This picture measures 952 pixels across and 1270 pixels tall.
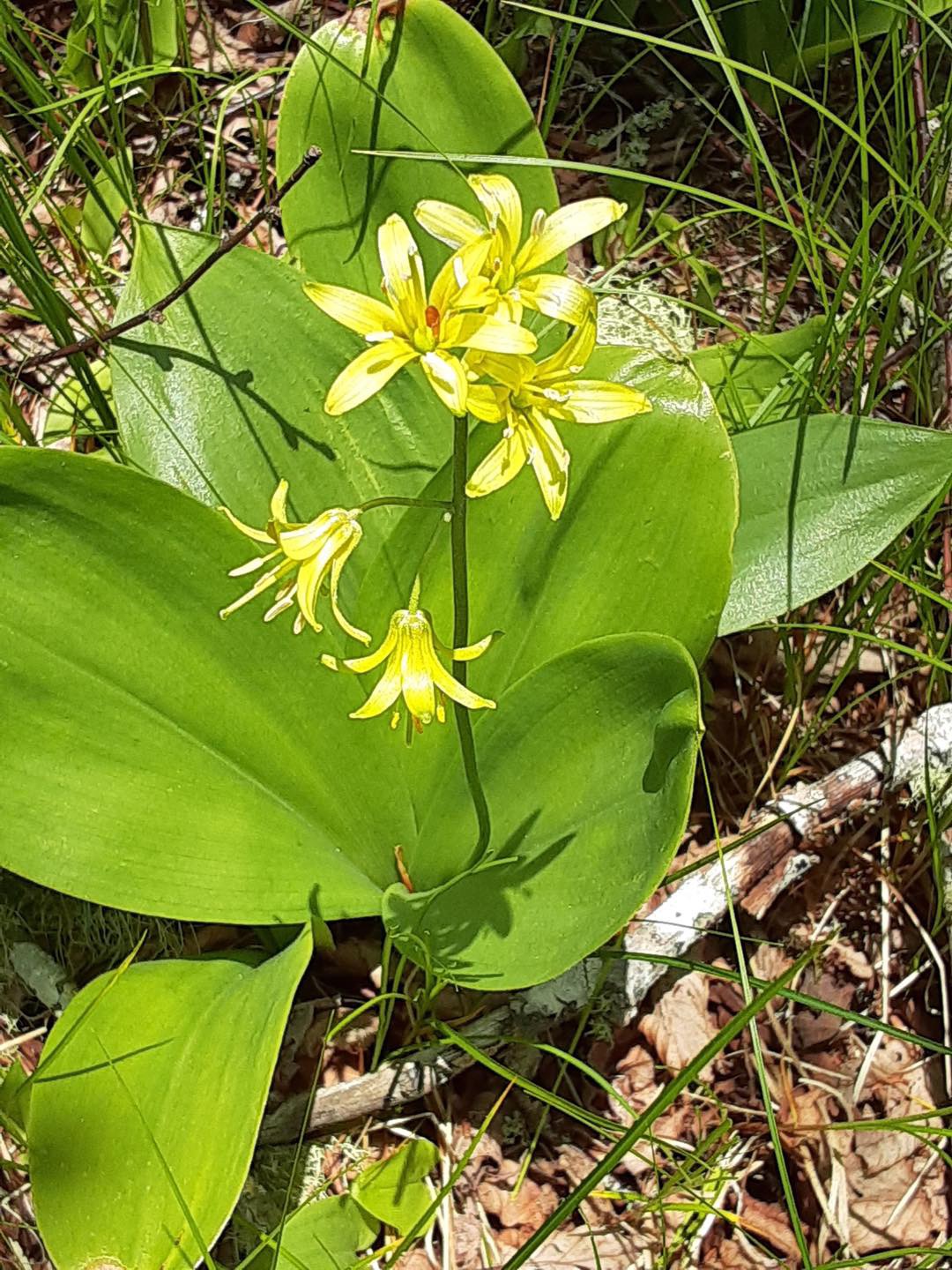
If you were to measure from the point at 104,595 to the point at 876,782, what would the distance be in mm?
1195

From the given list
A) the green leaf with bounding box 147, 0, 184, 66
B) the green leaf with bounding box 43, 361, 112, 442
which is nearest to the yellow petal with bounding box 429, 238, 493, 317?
the green leaf with bounding box 43, 361, 112, 442

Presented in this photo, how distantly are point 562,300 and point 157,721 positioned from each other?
27.7 inches

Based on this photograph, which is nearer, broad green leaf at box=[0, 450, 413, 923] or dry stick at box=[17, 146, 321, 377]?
broad green leaf at box=[0, 450, 413, 923]

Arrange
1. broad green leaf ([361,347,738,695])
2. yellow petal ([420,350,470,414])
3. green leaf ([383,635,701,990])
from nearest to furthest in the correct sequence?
yellow petal ([420,350,470,414]) < green leaf ([383,635,701,990]) < broad green leaf ([361,347,738,695])

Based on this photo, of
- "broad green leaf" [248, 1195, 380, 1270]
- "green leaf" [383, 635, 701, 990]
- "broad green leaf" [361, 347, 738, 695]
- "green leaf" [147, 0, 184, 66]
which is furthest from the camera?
"green leaf" [147, 0, 184, 66]

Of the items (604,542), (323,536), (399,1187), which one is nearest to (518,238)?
(323,536)

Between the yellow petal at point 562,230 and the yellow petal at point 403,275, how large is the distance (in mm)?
99

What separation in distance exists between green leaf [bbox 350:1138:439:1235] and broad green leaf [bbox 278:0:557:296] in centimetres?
120

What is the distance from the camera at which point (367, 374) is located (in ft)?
3.22

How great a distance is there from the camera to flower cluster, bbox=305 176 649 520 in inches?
38.6

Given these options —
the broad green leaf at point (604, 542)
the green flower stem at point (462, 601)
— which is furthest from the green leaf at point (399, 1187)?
the broad green leaf at point (604, 542)

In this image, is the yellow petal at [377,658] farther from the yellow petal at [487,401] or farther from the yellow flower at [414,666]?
the yellow petal at [487,401]

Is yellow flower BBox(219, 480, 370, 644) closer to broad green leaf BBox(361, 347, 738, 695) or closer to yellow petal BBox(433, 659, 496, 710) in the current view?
yellow petal BBox(433, 659, 496, 710)

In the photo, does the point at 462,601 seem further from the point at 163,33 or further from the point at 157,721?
the point at 163,33
